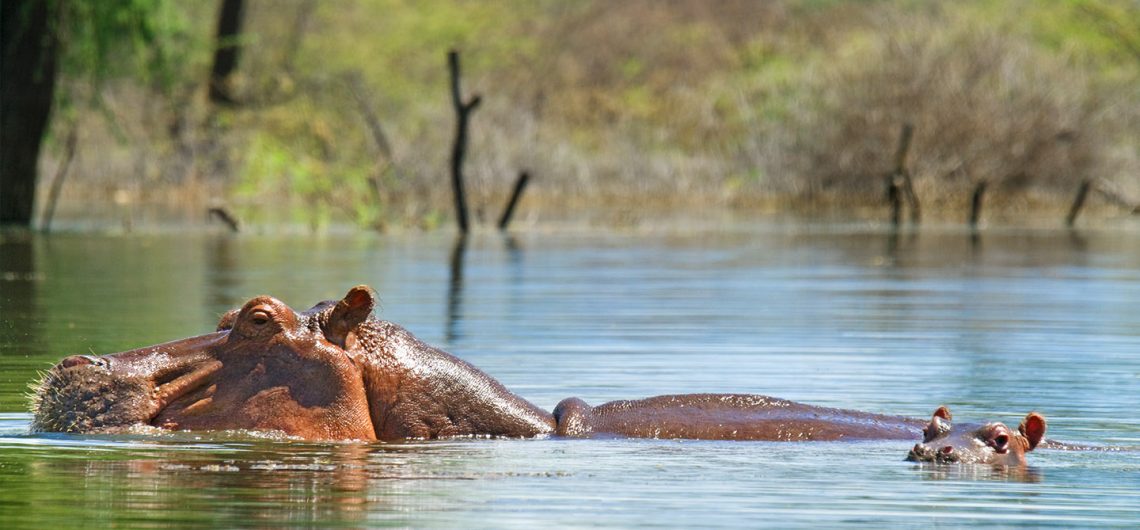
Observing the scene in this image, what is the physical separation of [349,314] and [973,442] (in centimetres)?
239

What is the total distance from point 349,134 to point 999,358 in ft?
Answer: 86.2

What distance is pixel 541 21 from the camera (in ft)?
222

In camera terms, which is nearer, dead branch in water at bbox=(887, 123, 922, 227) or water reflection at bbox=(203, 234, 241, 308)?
water reflection at bbox=(203, 234, 241, 308)

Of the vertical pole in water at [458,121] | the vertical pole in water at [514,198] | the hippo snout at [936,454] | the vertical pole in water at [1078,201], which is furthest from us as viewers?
the vertical pole in water at [1078,201]

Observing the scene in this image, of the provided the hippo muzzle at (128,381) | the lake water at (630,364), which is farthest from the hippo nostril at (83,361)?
the lake water at (630,364)

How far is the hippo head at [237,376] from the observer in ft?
24.5

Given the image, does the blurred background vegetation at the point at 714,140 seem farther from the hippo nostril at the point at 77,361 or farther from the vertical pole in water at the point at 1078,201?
the hippo nostril at the point at 77,361

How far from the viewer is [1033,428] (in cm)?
790

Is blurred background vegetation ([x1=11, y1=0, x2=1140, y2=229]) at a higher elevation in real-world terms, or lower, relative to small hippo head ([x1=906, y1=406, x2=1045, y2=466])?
higher

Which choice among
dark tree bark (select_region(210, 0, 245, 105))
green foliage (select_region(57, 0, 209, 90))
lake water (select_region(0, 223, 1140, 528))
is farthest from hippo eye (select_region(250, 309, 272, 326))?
dark tree bark (select_region(210, 0, 245, 105))

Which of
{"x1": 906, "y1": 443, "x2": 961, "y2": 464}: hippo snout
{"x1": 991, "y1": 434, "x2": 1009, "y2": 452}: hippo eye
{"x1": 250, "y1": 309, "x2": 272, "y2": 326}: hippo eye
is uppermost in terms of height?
{"x1": 250, "y1": 309, "x2": 272, "y2": 326}: hippo eye

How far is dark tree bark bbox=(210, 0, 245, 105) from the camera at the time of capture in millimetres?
45281

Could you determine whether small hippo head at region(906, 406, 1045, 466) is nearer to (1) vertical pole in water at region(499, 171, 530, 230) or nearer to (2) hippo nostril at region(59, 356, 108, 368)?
(2) hippo nostril at region(59, 356, 108, 368)

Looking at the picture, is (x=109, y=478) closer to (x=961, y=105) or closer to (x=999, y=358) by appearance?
(x=999, y=358)
